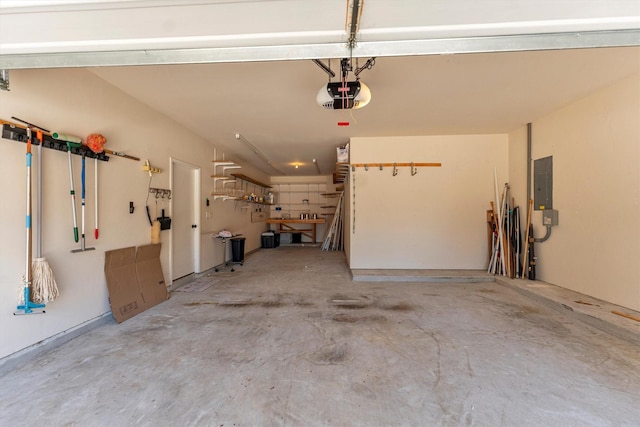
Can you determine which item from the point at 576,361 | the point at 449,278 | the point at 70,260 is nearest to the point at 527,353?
the point at 576,361

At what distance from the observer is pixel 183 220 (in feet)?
15.5

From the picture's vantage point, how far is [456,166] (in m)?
5.30

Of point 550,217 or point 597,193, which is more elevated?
point 597,193

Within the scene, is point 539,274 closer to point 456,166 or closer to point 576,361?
point 456,166

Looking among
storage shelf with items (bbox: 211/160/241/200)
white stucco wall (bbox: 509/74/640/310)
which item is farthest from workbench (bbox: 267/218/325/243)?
white stucco wall (bbox: 509/74/640/310)

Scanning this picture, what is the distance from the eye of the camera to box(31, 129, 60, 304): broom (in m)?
2.26

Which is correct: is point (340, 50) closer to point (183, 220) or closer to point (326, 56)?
point (326, 56)

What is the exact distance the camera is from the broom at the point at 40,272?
2256 mm

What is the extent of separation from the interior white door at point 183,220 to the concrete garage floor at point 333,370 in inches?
49.8

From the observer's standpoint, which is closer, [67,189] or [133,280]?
[67,189]

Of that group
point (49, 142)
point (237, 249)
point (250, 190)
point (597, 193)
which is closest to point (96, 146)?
point (49, 142)

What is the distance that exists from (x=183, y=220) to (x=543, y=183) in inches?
239

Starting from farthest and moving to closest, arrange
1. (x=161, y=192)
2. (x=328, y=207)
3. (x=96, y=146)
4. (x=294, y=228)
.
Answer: (x=294, y=228)
(x=328, y=207)
(x=161, y=192)
(x=96, y=146)

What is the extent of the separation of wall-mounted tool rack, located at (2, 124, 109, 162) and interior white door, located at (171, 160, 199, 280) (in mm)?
1430
